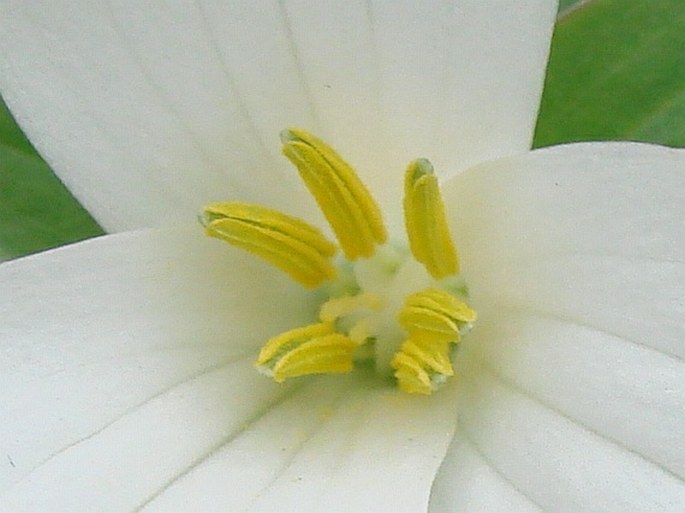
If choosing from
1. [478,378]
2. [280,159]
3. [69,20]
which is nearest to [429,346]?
[478,378]

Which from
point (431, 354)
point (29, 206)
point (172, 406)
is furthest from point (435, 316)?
point (29, 206)

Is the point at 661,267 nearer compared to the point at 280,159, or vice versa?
the point at 661,267

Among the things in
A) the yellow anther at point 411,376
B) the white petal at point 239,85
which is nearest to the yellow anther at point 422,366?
the yellow anther at point 411,376

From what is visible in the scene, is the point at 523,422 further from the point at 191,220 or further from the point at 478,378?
the point at 191,220

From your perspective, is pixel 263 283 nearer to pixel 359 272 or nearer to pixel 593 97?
pixel 359 272

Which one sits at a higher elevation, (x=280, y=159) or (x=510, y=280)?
(x=280, y=159)

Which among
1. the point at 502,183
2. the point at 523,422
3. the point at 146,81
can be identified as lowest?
the point at 523,422
